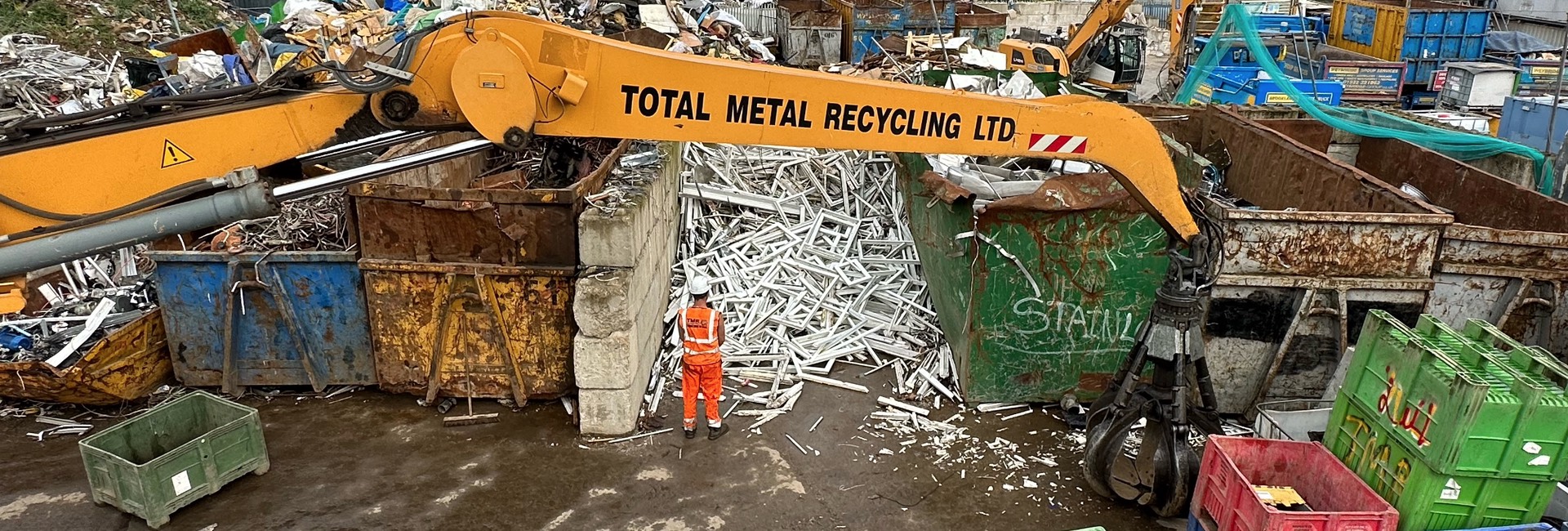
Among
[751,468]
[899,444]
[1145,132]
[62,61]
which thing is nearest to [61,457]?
[751,468]

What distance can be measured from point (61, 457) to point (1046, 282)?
7.72 m

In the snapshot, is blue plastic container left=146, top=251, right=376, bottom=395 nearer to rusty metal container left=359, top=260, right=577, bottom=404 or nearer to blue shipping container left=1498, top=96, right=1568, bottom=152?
rusty metal container left=359, top=260, right=577, bottom=404

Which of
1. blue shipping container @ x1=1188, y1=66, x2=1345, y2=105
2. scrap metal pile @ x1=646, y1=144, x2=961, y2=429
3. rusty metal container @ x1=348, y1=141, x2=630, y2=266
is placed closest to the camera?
rusty metal container @ x1=348, y1=141, x2=630, y2=266

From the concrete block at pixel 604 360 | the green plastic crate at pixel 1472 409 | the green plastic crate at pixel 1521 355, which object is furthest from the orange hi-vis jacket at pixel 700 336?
the green plastic crate at pixel 1521 355

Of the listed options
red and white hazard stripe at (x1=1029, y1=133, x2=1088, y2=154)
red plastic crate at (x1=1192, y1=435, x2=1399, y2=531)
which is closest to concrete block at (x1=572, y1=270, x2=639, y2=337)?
red and white hazard stripe at (x1=1029, y1=133, x2=1088, y2=154)

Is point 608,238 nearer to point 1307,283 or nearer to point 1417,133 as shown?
point 1307,283

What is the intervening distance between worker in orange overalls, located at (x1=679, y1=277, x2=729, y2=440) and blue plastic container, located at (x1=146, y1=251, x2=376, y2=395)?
2.81 metres

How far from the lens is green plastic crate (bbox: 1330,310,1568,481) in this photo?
4750mm

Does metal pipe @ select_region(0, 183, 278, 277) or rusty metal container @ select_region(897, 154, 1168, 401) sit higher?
metal pipe @ select_region(0, 183, 278, 277)

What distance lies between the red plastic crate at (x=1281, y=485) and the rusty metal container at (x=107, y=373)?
8250 mm

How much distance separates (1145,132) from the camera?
5629 mm

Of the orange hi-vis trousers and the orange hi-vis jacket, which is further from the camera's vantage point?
the orange hi-vis trousers

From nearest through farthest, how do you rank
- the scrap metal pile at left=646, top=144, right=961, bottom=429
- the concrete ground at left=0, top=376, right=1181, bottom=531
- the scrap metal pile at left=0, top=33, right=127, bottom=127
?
the concrete ground at left=0, top=376, right=1181, bottom=531 → the scrap metal pile at left=646, top=144, right=961, bottom=429 → the scrap metal pile at left=0, top=33, right=127, bottom=127

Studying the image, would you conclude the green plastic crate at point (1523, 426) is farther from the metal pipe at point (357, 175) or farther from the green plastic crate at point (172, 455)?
the green plastic crate at point (172, 455)
